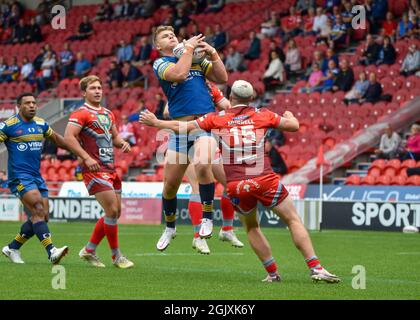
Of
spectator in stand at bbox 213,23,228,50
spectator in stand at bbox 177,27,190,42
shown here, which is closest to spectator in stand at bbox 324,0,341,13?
spectator in stand at bbox 213,23,228,50

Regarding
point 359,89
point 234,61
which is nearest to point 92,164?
point 359,89

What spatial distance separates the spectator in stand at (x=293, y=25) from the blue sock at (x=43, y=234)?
A: 17.4 m

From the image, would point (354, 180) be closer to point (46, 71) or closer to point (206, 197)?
point (206, 197)

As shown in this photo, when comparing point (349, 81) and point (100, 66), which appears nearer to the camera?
point (349, 81)

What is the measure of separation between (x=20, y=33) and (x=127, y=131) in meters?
11.5

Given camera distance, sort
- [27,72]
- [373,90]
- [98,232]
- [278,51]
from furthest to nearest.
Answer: [27,72]
[278,51]
[373,90]
[98,232]

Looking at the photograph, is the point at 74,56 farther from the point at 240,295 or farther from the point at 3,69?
the point at 240,295

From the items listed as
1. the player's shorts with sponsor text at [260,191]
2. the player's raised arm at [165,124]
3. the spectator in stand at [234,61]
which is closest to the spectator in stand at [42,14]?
the spectator in stand at [234,61]

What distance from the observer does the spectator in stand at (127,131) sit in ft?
94.8

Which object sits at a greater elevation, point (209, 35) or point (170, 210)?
point (209, 35)

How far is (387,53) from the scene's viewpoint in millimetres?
26031

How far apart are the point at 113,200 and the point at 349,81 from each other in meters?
14.8

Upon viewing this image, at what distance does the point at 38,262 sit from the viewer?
13.2m
